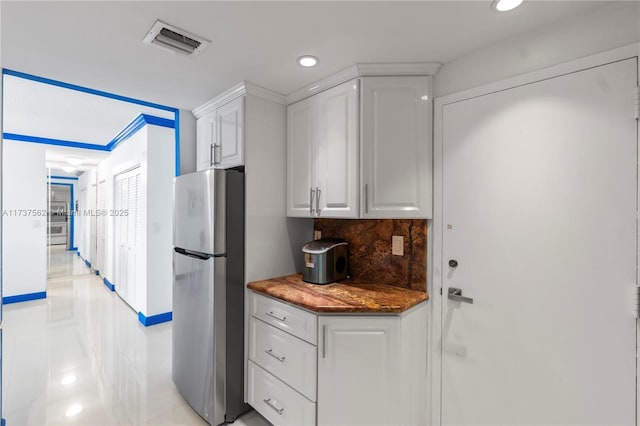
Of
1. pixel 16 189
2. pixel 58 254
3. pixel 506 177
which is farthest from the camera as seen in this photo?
pixel 58 254

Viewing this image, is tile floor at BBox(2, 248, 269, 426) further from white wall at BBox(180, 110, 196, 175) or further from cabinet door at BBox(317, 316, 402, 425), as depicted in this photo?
white wall at BBox(180, 110, 196, 175)

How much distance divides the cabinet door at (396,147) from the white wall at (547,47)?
179 mm

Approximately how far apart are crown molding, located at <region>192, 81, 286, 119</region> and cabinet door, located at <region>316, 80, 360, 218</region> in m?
0.38

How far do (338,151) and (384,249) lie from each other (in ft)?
2.51

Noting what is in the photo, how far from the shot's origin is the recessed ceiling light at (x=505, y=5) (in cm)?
129

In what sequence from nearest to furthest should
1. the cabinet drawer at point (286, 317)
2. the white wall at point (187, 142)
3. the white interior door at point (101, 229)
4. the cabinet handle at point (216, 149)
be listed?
1. the cabinet drawer at point (286, 317)
2. the cabinet handle at point (216, 149)
3. the white wall at point (187, 142)
4. the white interior door at point (101, 229)

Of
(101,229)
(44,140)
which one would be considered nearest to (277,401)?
(44,140)

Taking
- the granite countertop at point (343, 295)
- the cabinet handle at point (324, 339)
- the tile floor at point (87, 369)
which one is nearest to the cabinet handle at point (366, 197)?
the granite countertop at point (343, 295)

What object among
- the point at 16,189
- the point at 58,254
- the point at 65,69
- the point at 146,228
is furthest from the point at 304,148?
the point at 58,254

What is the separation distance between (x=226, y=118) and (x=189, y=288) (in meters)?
1.33

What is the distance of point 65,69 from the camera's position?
1911 millimetres

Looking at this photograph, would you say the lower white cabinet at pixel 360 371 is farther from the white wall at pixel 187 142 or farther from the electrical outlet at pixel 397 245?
the white wall at pixel 187 142

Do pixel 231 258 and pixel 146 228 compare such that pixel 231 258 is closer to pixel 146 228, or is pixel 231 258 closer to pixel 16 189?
pixel 146 228

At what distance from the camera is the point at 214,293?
6.61 ft
